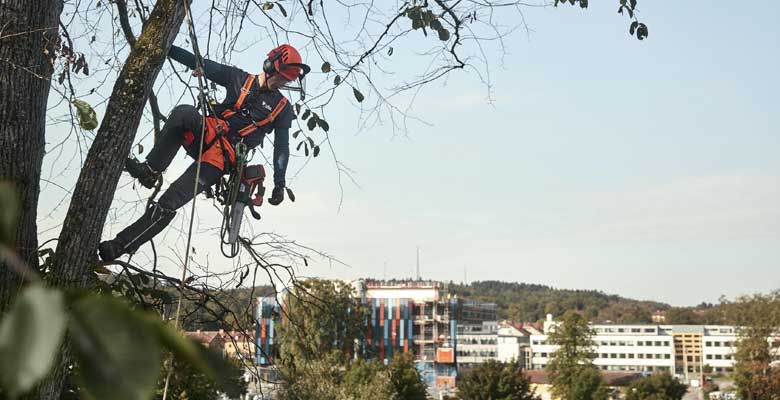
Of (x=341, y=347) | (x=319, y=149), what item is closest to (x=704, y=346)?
(x=341, y=347)

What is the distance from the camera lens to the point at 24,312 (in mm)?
297

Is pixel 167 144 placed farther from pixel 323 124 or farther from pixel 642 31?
pixel 642 31

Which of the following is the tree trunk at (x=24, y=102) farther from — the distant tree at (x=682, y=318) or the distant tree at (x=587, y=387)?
the distant tree at (x=682, y=318)

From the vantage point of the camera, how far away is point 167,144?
3043 mm

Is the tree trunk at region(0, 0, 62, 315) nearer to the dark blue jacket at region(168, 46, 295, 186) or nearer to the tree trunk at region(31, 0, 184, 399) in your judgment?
the tree trunk at region(31, 0, 184, 399)

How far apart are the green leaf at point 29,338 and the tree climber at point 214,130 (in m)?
2.70

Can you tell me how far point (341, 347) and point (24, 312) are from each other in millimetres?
28008

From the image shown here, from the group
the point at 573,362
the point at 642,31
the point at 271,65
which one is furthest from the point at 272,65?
the point at 573,362

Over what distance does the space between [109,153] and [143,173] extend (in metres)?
0.80

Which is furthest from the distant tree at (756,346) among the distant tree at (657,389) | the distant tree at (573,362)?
the distant tree at (573,362)

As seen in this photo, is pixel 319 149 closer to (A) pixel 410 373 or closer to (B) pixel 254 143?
(B) pixel 254 143

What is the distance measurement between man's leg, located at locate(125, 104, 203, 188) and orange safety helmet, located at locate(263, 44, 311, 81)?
36cm

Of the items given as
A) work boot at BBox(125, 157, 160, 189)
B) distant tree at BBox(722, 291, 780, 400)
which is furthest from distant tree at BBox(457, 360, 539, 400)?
work boot at BBox(125, 157, 160, 189)

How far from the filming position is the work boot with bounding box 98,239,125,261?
113 inches
